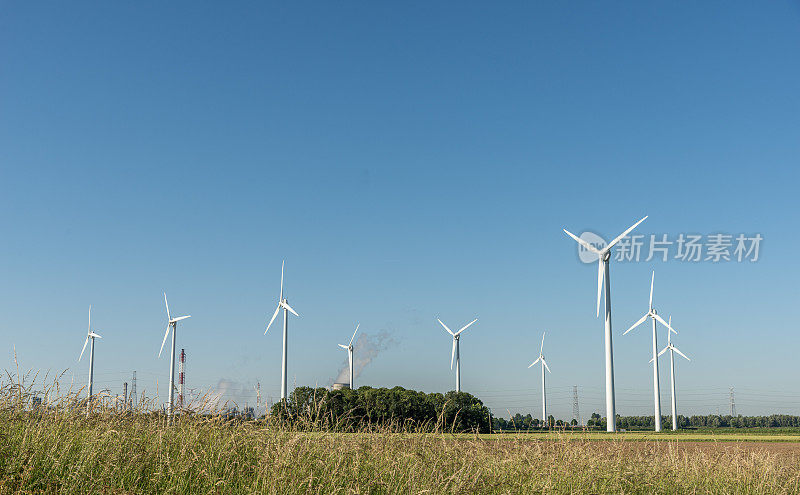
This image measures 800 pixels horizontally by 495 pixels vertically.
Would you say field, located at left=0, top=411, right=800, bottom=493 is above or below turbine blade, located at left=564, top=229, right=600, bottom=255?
below

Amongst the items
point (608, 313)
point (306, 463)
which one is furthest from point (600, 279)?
point (306, 463)

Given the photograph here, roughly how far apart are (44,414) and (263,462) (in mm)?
6792

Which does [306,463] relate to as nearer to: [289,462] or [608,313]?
[289,462]

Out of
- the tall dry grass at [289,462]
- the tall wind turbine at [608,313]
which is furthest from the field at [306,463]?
the tall wind turbine at [608,313]

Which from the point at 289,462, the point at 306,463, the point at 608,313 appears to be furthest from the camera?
the point at 608,313

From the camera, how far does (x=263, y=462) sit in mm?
13164

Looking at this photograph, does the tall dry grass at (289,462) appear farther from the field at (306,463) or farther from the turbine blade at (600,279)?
the turbine blade at (600,279)

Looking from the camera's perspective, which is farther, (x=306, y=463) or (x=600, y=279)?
(x=600, y=279)

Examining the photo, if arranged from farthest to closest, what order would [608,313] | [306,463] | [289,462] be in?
[608,313]
[306,463]
[289,462]

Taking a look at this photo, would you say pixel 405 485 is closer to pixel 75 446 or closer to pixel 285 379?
pixel 75 446

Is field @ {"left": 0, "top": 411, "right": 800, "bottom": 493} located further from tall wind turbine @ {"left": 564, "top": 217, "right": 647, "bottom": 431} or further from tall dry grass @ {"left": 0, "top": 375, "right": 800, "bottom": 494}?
tall wind turbine @ {"left": 564, "top": 217, "right": 647, "bottom": 431}

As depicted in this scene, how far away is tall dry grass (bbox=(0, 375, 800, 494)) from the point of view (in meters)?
12.7

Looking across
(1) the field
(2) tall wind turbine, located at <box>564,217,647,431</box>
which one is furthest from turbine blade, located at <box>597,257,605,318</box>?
(1) the field

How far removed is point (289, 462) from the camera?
13203mm
